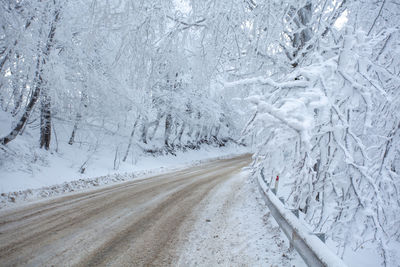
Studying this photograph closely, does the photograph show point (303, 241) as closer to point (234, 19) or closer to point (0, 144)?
point (234, 19)

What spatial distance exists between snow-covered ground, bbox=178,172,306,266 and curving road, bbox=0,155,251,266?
A: 0.39m

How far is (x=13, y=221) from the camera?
5207mm

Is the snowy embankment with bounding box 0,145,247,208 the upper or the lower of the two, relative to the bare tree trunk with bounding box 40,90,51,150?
lower

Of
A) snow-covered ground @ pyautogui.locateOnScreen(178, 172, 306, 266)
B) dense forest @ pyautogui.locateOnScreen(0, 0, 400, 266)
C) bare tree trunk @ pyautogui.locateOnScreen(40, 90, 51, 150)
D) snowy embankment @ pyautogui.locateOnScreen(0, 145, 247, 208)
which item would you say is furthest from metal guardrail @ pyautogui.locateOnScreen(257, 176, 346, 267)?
bare tree trunk @ pyautogui.locateOnScreen(40, 90, 51, 150)

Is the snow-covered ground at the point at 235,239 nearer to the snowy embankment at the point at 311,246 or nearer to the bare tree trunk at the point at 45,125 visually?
the snowy embankment at the point at 311,246

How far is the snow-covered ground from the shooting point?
3964mm

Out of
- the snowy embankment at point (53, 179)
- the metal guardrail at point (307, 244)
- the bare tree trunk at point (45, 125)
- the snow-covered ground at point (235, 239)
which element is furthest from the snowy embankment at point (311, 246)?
the bare tree trunk at point (45, 125)

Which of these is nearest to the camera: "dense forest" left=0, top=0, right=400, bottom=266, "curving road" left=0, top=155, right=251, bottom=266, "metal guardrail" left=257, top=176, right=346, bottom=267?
"dense forest" left=0, top=0, right=400, bottom=266

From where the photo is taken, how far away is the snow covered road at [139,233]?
3.86 metres

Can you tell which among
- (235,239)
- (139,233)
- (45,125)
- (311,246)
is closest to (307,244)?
(311,246)

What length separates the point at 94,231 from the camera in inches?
191

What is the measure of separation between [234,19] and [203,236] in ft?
13.1

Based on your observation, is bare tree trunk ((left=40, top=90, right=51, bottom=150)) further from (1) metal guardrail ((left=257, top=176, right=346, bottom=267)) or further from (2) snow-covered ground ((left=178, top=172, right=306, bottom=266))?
(1) metal guardrail ((left=257, top=176, right=346, bottom=267))

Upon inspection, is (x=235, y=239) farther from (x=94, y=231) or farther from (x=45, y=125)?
(x=45, y=125)
